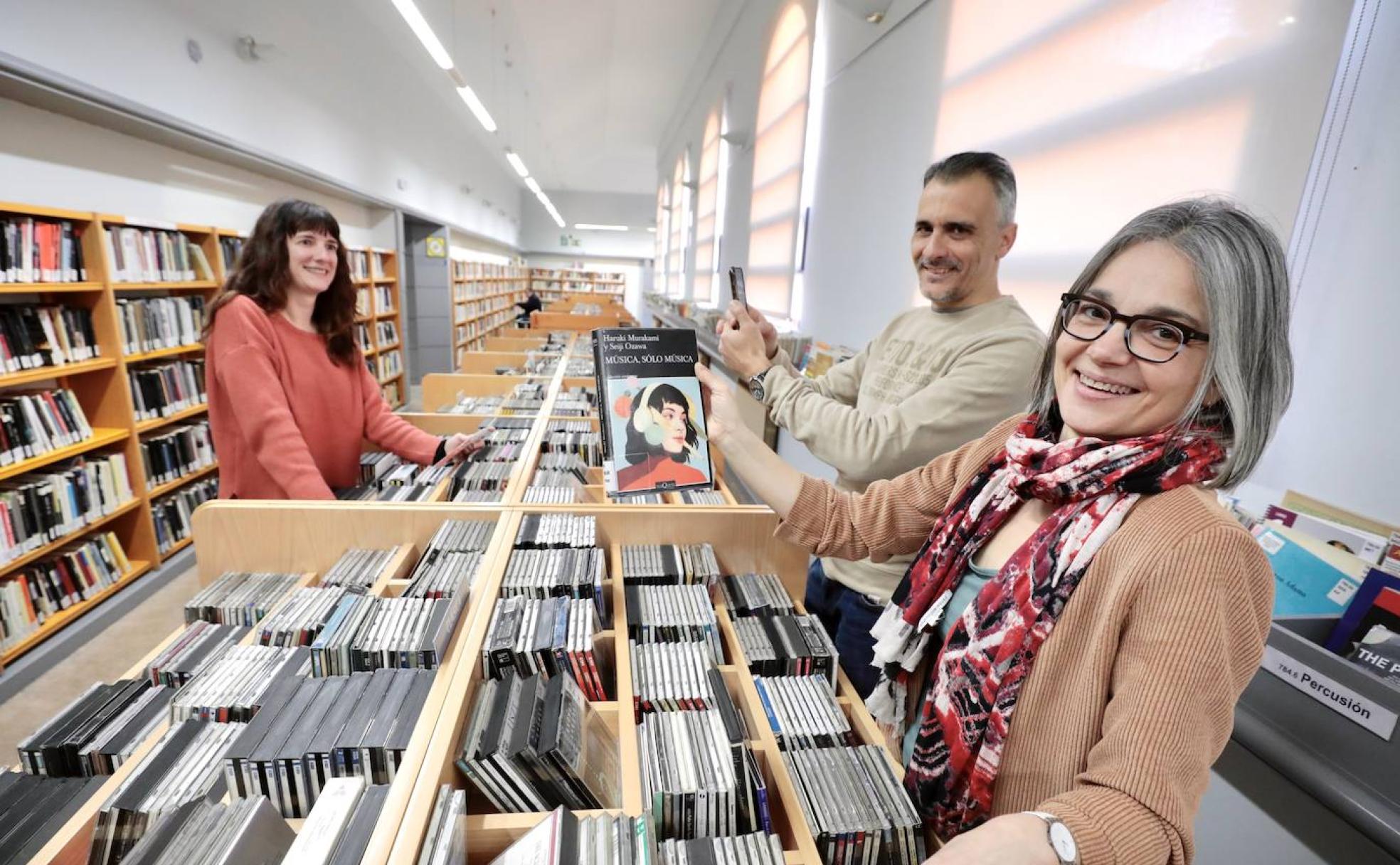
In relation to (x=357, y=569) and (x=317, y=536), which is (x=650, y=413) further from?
(x=317, y=536)

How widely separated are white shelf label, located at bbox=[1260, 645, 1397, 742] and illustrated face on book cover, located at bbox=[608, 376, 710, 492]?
1.02 m

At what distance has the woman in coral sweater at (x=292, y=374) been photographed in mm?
1856

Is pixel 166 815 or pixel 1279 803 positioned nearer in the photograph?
pixel 166 815

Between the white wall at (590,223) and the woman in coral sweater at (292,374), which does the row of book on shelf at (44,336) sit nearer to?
the woman in coral sweater at (292,374)

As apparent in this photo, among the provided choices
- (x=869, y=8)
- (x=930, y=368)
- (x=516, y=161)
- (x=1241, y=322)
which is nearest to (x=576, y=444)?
(x=930, y=368)

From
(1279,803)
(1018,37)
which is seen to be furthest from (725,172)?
(1279,803)

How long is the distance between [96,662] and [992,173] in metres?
4.63

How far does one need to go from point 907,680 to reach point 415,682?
0.91 meters

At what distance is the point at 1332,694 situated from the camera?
99 centimetres

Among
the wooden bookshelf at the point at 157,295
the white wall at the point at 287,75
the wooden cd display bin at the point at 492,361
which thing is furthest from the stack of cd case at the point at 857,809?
the wooden cd display bin at the point at 492,361

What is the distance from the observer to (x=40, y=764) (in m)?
1.01

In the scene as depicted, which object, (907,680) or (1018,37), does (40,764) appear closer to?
(907,680)

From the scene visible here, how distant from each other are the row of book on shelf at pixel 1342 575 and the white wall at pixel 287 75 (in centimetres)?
497

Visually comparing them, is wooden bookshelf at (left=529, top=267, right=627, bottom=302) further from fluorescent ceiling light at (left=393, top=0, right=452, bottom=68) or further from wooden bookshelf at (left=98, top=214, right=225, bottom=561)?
wooden bookshelf at (left=98, top=214, right=225, bottom=561)
